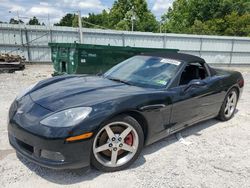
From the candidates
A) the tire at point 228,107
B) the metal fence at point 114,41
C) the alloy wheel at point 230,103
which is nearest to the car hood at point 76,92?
the tire at point 228,107

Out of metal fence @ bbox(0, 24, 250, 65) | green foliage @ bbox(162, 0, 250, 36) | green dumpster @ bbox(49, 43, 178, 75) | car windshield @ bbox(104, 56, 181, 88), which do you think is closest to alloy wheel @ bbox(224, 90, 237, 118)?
car windshield @ bbox(104, 56, 181, 88)

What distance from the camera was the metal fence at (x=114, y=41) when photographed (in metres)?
14.4

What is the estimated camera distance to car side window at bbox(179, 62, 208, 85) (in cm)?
376

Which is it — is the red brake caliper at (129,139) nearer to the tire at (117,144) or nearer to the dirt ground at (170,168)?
the tire at (117,144)

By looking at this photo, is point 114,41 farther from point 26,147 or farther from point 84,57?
point 26,147

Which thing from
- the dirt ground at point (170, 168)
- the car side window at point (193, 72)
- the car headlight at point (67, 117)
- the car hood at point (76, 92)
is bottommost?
the dirt ground at point (170, 168)

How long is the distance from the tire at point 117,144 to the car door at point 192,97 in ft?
2.37

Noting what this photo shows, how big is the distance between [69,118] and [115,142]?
0.67m

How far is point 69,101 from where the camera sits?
275 centimetres

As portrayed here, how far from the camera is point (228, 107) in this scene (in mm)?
4930

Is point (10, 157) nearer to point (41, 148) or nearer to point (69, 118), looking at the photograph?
point (41, 148)

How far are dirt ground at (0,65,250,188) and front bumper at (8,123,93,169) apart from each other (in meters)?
0.28

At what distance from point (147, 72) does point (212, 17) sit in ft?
120

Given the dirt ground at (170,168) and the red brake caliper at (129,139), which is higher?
the red brake caliper at (129,139)
